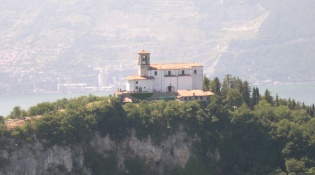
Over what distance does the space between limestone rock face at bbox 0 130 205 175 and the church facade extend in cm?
979

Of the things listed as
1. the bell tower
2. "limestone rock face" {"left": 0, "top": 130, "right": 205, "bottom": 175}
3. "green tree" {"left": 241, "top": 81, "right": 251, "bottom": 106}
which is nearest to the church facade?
the bell tower

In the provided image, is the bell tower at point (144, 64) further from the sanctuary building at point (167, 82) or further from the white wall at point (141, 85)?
the white wall at point (141, 85)

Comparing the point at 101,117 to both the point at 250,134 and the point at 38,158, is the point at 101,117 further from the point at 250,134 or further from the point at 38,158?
the point at 250,134

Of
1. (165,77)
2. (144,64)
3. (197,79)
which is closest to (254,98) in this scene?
(197,79)

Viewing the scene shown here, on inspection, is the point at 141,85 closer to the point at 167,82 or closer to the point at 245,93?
the point at 167,82

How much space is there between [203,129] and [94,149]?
14.0m

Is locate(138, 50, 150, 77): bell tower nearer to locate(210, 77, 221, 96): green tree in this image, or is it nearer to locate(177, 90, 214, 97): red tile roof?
locate(177, 90, 214, 97): red tile roof

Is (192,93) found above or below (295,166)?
above

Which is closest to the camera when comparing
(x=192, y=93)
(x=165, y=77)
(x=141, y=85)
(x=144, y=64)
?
(x=192, y=93)

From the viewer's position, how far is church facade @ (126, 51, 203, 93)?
323ft

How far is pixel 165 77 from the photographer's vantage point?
3910 inches

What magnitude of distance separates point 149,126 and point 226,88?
640 inches

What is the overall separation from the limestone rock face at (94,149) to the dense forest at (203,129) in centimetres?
67

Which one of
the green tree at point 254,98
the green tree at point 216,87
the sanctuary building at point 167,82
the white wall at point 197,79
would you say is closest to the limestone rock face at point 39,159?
the sanctuary building at point 167,82
